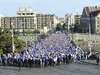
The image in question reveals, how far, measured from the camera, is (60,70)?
80.8 ft

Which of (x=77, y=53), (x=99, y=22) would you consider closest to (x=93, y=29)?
(x=99, y=22)

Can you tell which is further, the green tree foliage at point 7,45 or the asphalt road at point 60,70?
the green tree foliage at point 7,45

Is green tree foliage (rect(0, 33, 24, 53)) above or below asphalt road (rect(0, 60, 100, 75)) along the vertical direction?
above

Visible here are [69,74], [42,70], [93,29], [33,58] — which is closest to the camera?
[69,74]

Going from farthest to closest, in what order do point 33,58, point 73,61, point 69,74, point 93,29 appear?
point 93,29 → point 73,61 → point 33,58 → point 69,74

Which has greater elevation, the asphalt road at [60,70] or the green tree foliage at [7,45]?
the green tree foliage at [7,45]

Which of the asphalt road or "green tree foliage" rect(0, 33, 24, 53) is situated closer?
the asphalt road

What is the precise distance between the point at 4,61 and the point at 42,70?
14.2 feet

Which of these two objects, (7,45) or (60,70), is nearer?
(60,70)

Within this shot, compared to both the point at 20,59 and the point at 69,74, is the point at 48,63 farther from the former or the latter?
the point at 69,74

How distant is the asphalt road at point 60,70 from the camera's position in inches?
920

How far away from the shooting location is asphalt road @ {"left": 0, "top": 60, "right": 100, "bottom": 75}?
76.6 ft

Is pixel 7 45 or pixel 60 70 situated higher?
pixel 7 45

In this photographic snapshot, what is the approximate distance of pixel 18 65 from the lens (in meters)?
26.7
